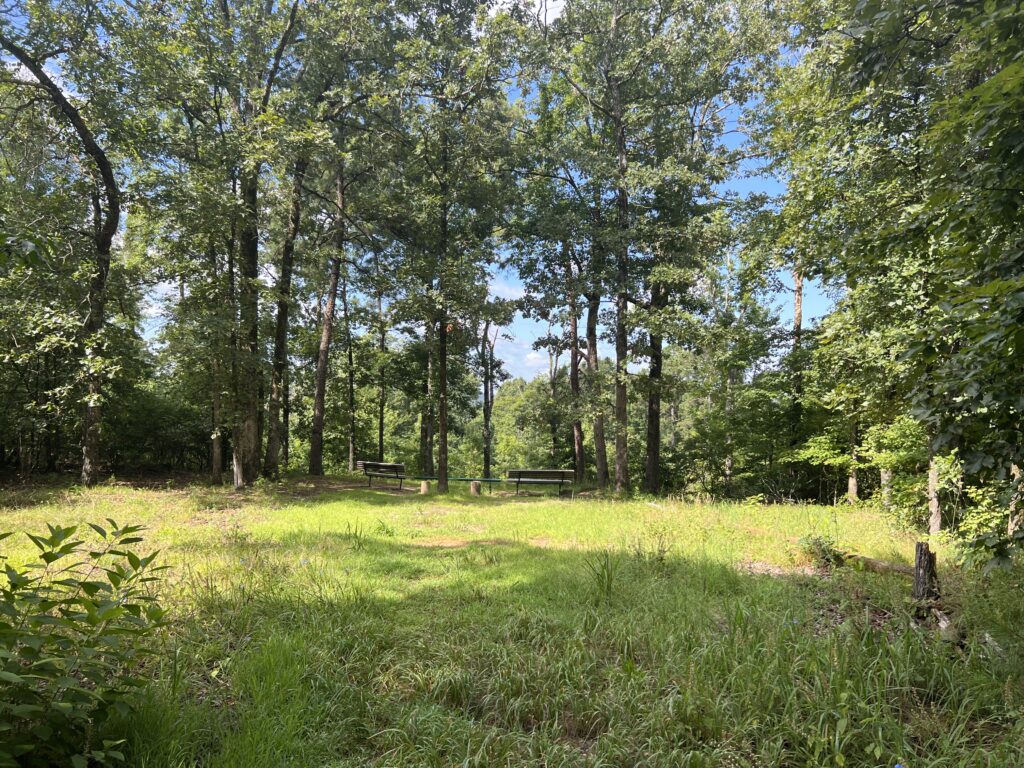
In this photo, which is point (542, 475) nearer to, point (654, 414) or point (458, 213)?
point (654, 414)

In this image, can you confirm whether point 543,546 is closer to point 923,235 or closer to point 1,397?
point 923,235

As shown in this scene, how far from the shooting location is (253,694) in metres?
2.66

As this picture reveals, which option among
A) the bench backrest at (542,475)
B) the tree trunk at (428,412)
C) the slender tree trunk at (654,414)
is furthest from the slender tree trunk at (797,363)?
the tree trunk at (428,412)

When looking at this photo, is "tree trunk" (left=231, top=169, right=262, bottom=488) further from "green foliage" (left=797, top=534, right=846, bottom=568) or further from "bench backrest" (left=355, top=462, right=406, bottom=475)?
"green foliage" (left=797, top=534, right=846, bottom=568)

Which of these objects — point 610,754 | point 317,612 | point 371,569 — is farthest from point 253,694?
point 371,569

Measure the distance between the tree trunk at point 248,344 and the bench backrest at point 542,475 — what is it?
22.6ft

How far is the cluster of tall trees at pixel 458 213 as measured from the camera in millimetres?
7871

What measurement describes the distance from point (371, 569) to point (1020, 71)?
235 inches

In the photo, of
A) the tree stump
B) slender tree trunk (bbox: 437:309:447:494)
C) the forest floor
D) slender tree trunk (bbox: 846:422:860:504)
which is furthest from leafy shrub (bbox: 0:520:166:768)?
slender tree trunk (bbox: 846:422:860:504)

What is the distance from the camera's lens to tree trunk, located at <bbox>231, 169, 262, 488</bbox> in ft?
36.7

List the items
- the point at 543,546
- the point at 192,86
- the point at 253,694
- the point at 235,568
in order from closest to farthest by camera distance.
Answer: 1. the point at 253,694
2. the point at 235,568
3. the point at 543,546
4. the point at 192,86

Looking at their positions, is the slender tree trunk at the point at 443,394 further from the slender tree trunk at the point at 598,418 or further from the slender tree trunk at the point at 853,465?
the slender tree trunk at the point at 853,465

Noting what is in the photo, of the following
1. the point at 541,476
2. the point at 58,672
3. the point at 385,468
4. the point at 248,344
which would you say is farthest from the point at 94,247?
the point at 58,672

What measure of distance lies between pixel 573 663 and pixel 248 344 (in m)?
11.3
